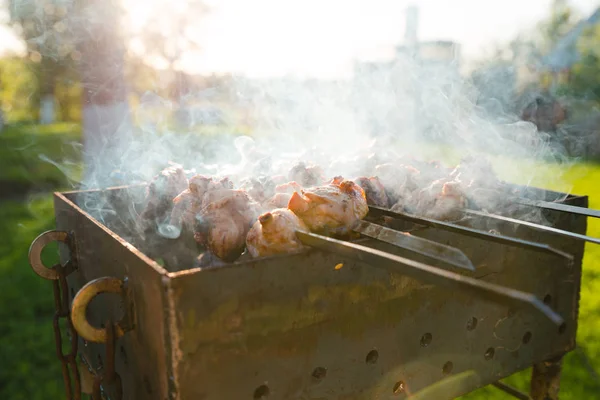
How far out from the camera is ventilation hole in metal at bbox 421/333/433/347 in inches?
90.4

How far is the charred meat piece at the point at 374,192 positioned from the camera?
2693 millimetres

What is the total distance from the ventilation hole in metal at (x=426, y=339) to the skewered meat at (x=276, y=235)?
2.58ft

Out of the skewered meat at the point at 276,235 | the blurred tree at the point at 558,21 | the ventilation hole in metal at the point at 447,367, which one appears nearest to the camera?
the skewered meat at the point at 276,235

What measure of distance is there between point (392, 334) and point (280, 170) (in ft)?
5.28

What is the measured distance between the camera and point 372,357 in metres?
2.15

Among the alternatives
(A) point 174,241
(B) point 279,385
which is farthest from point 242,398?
(A) point 174,241

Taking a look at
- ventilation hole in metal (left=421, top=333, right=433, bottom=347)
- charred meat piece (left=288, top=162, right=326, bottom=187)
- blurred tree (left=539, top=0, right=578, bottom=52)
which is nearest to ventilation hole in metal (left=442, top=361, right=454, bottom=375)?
ventilation hole in metal (left=421, top=333, right=433, bottom=347)

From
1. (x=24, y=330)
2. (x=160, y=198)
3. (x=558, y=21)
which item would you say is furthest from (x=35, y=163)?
(x=558, y=21)

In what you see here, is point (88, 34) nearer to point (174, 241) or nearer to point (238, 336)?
point (174, 241)

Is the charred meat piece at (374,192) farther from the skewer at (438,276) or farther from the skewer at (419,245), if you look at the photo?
the skewer at (438,276)

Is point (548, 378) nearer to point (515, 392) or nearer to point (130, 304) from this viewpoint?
point (515, 392)

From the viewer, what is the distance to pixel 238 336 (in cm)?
177

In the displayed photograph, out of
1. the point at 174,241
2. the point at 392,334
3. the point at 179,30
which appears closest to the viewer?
the point at 392,334

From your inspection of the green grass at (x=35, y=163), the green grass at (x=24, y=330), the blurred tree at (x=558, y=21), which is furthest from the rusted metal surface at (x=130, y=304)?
the blurred tree at (x=558, y=21)
